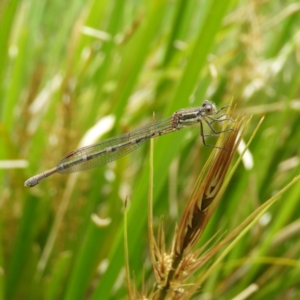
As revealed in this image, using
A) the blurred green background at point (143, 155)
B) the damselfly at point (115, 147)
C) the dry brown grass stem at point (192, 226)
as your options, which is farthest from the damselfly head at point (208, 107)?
the dry brown grass stem at point (192, 226)

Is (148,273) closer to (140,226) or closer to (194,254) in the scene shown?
(140,226)

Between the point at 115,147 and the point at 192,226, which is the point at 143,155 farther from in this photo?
the point at 192,226

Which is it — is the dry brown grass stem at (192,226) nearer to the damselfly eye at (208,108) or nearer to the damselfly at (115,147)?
the damselfly at (115,147)

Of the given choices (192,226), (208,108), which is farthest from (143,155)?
(192,226)

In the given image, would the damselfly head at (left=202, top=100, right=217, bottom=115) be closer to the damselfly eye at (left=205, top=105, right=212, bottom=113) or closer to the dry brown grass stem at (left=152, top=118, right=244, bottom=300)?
the damselfly eye at (left=205, top=105, right=212, bottom=113)

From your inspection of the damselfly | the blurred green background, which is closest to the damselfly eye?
the damselfly

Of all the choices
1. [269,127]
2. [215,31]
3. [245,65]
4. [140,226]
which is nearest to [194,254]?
[140,226]
